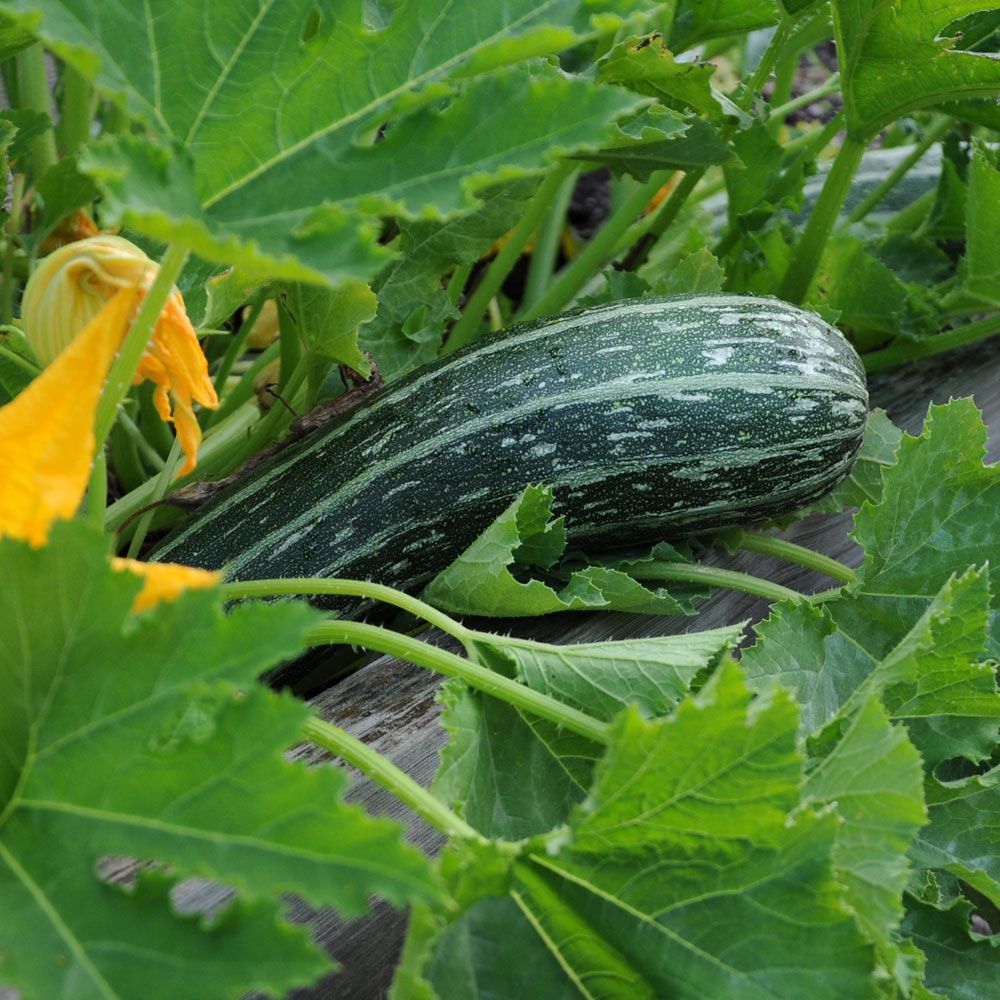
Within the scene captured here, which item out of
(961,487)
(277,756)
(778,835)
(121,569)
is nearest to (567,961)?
(778,835)

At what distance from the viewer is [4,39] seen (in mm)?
1067

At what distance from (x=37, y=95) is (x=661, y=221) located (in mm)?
874

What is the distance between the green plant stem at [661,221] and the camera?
62.7 inches

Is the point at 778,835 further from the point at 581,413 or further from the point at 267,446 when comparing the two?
the point at 267,446

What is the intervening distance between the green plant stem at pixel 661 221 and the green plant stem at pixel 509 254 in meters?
0.18

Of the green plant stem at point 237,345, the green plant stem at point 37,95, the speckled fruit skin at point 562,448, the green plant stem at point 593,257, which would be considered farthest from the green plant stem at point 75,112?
the green plant stem at point 593,257

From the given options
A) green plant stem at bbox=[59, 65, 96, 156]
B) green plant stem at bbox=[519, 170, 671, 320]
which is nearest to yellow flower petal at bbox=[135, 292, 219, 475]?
green plant stem at bbox=[59, 65, 96, 156]

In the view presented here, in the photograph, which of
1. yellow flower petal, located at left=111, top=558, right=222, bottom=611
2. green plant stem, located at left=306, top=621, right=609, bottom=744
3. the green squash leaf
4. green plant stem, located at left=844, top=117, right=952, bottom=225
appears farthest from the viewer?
green plant stem, located at left=844, top=117, right=952, bottom=225

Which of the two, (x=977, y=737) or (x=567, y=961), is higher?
(x=567, y=961)

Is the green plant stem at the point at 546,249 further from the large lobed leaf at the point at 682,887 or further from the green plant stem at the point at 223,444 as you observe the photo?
the large lobed leaf at the point at 682,887

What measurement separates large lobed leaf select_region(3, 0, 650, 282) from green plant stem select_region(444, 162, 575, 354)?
62 cm

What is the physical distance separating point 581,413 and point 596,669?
361mm

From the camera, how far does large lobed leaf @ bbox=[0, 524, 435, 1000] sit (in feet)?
1.96

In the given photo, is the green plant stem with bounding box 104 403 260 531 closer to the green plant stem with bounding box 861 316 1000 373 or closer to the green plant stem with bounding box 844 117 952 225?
the green plant stem with bounding box 861 316 1000 373
